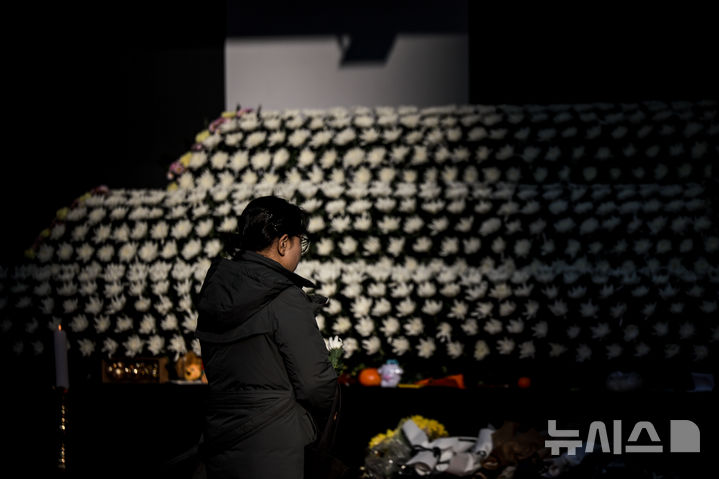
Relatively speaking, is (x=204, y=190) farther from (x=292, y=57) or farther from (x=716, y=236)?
(x=716, y=236)

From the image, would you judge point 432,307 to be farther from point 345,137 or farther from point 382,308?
point 345,137

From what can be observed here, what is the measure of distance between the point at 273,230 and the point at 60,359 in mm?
1844

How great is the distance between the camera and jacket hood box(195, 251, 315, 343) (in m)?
2.03

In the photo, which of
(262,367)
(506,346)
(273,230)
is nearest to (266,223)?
(273,230)

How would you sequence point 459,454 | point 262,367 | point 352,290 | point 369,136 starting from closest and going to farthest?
point 262,367 → point 459,454 → point 352,290 → point 369,136

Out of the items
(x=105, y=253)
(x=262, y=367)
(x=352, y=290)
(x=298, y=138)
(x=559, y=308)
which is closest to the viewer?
(x=262, y=367)

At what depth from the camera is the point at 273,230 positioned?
83.9 inches

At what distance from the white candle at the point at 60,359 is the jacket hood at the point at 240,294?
5.07ft

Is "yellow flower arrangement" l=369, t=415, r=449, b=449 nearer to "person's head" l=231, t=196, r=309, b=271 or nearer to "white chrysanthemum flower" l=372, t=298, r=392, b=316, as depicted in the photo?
"white chrysanthemum flower" l=372, t=298, r=392, b=316

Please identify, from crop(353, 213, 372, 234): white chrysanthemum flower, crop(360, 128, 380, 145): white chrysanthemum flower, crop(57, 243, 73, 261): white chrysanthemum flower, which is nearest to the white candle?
crop(57, 243, 73, 261): white chrysanthemum flower

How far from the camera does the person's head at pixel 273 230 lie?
2135mm

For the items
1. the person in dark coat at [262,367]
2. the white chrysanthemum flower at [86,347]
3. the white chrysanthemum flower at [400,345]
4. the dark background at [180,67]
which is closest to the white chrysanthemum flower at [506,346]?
the white chrysanthemum flower at [400,345]

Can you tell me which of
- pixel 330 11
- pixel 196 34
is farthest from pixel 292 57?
pixel 196 34

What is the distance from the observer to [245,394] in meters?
2.05
